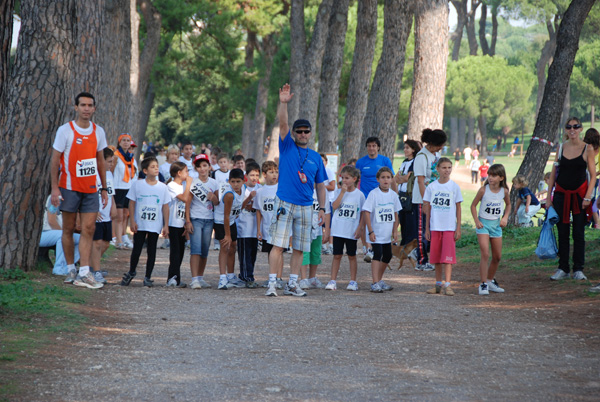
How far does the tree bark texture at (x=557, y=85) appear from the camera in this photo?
Answer: 1555cm

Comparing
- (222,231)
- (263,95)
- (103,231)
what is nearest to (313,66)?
(263,95)

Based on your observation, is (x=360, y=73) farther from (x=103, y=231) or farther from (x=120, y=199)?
(x=103, y=231)

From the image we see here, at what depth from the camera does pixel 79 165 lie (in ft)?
30.9

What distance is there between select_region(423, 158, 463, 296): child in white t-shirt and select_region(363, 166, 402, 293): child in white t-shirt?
19.1 inches

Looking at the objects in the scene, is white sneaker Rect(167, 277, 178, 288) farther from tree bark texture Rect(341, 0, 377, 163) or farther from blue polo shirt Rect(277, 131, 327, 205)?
tree bark texture Rect(341, 0, 377, 163)

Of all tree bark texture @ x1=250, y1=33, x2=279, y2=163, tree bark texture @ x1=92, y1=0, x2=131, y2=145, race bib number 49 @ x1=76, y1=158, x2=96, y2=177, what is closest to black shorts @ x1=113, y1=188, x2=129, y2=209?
tree bark texture @ x1=92, y1=0, x2=131, y2=145

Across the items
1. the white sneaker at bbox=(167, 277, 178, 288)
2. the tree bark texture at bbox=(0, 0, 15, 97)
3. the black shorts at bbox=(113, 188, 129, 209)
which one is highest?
the tree bark texture at bbox=(0, 0, 15, 97)

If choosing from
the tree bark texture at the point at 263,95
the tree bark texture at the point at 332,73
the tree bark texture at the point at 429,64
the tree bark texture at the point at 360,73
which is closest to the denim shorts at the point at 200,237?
the tree bark texture at the point at 429,64

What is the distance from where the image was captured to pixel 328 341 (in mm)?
6816

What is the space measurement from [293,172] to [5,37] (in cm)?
384

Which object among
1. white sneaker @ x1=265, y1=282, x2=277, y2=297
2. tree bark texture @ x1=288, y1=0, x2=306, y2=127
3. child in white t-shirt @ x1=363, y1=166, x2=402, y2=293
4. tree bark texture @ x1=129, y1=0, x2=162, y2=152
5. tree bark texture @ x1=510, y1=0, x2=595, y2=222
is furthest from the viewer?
tree bark texture @ x1=288, y1=0, x2=306, y2=127

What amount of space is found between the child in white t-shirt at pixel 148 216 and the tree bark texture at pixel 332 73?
12938 millimetres

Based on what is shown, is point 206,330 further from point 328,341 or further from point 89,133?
point 89,133

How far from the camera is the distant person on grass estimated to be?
934cm
